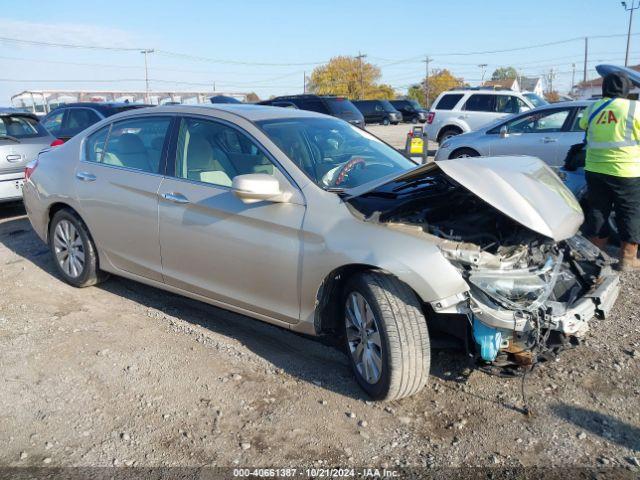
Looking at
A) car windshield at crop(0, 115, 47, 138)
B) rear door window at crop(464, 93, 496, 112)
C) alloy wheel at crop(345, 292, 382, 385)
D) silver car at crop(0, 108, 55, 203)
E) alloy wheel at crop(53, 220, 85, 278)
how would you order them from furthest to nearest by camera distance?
rear door window at crop(464, 93, 496, 112) < car windshield at crop(0, 115, 47, 138) < silver car at crop(0, 108, 55, 203) < alloy wheel at crop(53, 220, 85, 278) < alloy wheel at crop(345, 292, 382, 385)

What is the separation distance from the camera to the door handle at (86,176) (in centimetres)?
497

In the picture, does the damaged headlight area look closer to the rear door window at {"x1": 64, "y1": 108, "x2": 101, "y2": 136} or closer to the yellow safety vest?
the yellow safety vest

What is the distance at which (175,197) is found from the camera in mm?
4258

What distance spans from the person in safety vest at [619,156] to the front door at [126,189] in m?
3.92

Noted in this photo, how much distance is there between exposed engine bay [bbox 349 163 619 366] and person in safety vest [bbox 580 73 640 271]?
183 centimetres

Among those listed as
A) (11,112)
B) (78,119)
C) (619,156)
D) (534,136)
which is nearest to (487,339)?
(619,156)

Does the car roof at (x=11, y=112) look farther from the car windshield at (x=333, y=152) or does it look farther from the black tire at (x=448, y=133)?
the black tire at (x=448, y=133)

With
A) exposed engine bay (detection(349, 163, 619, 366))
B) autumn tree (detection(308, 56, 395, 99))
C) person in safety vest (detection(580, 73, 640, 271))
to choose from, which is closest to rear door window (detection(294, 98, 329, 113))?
person in safety vest (detection(580, 73, 640, 271))

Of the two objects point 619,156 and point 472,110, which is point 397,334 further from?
point 472,110

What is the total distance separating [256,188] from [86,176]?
2.20 m

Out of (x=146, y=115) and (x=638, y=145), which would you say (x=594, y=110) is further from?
(x=146, y=115)

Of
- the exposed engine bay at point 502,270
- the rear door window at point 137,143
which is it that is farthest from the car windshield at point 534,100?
the rear door window at point 137,143

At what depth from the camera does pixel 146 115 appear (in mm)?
4805

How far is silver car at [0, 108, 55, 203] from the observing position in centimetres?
792
